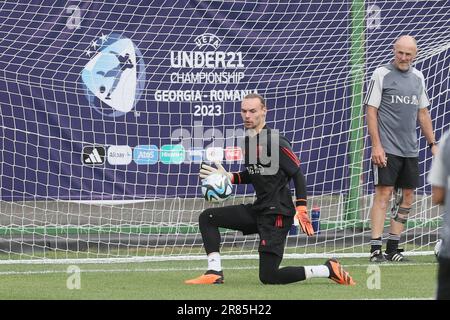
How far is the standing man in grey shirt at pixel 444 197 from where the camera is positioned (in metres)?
6.30

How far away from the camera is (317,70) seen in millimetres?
13906

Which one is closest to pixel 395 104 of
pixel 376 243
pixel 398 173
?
pixel 398 173

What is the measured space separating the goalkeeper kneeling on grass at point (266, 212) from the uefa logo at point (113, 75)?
3212 millimetres

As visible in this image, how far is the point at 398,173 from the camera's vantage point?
12.3m

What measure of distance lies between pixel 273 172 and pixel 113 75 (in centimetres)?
374

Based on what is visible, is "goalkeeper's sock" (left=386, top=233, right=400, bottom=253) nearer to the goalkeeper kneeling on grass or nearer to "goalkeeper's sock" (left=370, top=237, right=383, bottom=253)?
"goalkeeper's sock" (left=370, top=237, right=383, bottom=253)

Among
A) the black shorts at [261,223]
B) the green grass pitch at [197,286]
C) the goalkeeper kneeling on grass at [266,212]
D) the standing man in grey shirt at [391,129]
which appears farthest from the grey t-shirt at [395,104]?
the black shorts at [261,223]

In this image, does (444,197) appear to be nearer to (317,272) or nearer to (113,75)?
(317,272)

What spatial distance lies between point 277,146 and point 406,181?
95.7 inches

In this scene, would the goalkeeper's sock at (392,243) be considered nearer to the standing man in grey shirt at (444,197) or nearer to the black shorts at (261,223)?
the black shorts at (261,223)

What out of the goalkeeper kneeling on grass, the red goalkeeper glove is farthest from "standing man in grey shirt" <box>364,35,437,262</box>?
the red goalkeeper glove
